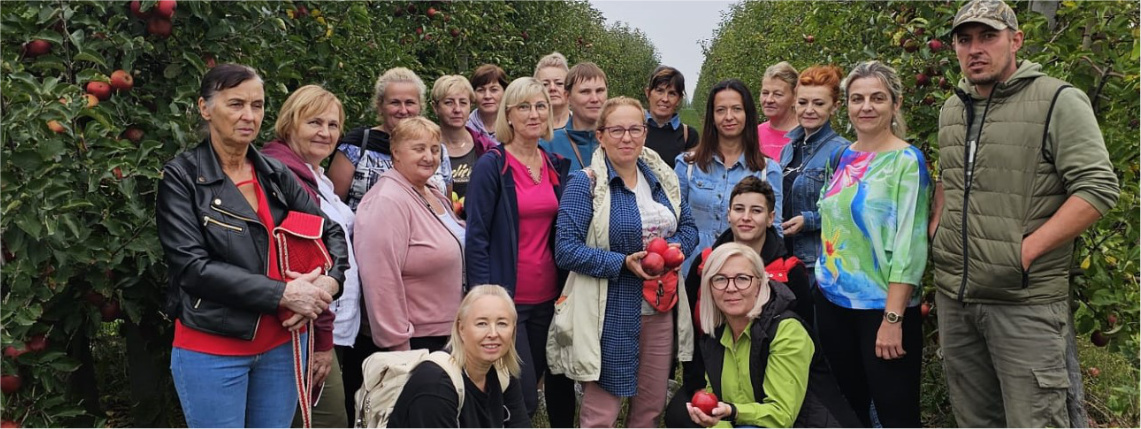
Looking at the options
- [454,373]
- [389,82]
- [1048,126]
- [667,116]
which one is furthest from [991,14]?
[389,82]

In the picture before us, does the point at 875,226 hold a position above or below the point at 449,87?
below

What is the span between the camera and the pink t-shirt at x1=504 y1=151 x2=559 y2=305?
3.64 m

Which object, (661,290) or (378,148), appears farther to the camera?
(378,148)

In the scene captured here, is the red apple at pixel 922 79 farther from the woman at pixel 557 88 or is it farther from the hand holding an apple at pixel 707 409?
the hand holding an apple at pixel 707 409

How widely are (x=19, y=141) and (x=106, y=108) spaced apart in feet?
1.32

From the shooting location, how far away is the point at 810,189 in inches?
158

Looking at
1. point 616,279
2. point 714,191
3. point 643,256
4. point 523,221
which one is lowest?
point 616,279

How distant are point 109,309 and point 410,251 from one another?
1.10m

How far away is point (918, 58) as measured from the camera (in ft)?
14.0

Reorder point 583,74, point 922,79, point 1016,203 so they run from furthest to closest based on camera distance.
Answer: point 583,74 < point 922,79 < point 1016,203

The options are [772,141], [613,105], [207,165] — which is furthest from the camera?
[772,141]

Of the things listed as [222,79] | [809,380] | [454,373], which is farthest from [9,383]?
[809,380]

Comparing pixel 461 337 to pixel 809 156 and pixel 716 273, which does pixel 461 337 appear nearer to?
pixel 716 273

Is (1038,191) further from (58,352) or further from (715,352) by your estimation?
(58,352)
